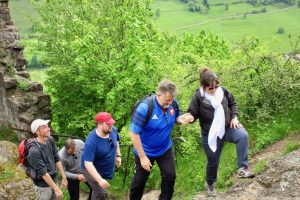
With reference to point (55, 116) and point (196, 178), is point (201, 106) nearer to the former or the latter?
point (196, 178)

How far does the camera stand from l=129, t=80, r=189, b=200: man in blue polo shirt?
6328mm

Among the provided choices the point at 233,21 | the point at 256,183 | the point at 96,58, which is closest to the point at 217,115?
the point at 256,183

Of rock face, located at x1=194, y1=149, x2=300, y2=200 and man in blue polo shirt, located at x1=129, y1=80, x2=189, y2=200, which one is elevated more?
man in blue polo shirt, located at x1=129, y1=80, x2=189, y2=200

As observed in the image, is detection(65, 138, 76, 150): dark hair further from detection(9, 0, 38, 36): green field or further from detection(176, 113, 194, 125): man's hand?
detection(9, 0, 38, 36): green field

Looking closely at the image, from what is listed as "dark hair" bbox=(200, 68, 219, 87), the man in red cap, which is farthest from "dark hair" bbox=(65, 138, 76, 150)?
"dark hair" bbox=(200, 68, 219, 87)

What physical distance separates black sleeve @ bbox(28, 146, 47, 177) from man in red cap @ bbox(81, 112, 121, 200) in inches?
29.0

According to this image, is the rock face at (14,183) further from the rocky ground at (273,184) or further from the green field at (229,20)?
the green field at (229,20)

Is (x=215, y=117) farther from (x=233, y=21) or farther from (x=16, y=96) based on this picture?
(x=233, y=21)

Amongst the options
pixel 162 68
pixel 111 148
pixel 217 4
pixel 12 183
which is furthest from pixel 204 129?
pixel 217 4

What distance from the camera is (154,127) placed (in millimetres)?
6484

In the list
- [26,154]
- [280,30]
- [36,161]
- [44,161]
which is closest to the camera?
[36,161]

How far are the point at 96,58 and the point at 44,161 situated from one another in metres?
10.0

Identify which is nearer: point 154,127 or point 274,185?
point 154,127

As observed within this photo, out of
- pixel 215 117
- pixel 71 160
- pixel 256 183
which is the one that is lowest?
pixel 256 183
